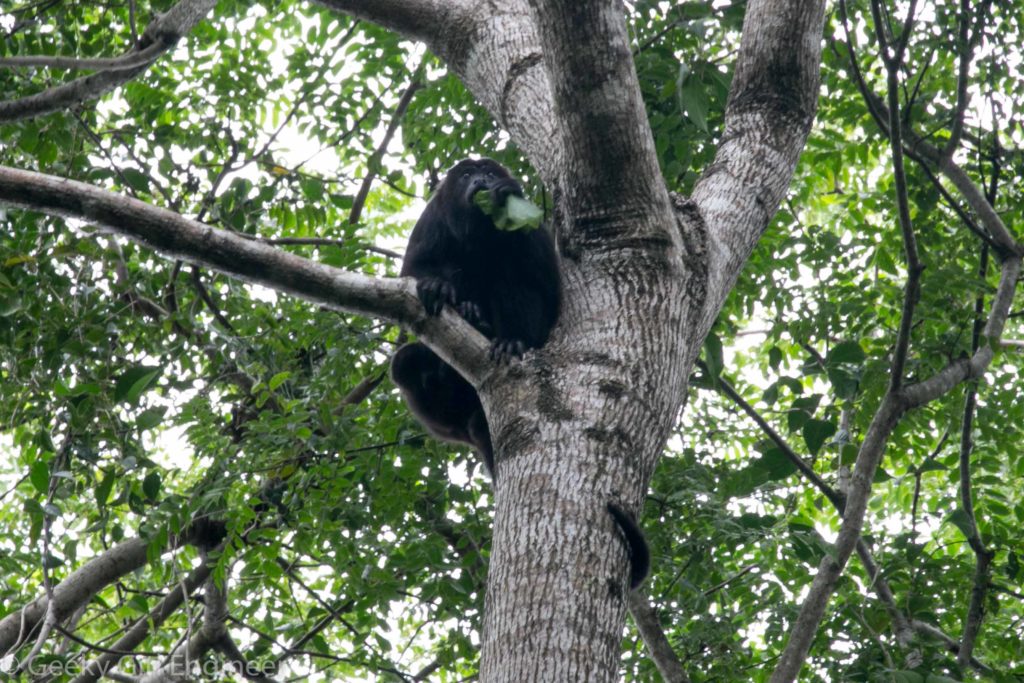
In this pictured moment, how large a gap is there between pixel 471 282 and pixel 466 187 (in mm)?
615

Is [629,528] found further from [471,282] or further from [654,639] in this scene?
[471,282]

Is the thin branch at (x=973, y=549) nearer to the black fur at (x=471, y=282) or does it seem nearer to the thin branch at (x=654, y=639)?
the thin branch at (x=654, y=639)

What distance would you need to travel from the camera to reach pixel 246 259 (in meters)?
2.54

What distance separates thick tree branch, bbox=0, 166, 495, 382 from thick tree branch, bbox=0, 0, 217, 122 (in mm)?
1133

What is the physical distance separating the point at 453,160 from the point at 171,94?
163 centimetres

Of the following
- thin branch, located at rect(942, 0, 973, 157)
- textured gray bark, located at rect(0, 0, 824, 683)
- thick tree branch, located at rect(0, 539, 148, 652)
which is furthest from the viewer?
thick tree branch, located at rect(0, 539, 148, 652)

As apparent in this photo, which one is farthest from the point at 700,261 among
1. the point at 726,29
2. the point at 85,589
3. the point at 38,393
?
the point at 85,589

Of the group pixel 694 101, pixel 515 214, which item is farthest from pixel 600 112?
Result: pixel 694 101

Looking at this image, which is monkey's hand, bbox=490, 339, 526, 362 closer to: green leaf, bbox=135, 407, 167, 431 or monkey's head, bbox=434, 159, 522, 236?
green leaf, bbox=135, 407, 167, 431

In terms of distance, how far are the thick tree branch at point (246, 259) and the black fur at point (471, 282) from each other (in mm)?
642

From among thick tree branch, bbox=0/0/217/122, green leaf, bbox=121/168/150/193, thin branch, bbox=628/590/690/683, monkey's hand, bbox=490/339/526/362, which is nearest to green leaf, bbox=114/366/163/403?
thick tree branch, bbox=0/0/217/122

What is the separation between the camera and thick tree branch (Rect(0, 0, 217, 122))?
3.43 meters

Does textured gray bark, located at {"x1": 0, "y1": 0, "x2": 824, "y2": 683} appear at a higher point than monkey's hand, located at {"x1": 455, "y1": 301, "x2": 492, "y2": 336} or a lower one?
lower

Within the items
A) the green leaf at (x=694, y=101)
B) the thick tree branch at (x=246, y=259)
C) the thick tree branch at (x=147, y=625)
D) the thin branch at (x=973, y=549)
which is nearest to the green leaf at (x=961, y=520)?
the thin branch at (x=973, y=549)
